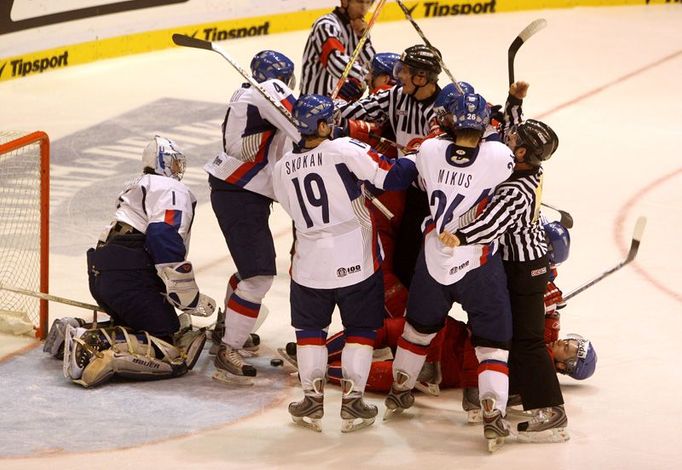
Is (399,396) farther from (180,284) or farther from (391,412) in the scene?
(180,284)

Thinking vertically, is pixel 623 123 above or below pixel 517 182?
above

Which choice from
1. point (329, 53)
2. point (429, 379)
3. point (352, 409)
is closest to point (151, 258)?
point (352, 409)

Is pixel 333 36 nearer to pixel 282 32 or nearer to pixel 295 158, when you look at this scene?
pixel 295 158

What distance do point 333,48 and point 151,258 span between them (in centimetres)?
204

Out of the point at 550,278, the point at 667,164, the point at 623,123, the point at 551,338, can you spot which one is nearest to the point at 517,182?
the point at 550,278

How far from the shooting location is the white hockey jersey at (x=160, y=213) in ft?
18.4

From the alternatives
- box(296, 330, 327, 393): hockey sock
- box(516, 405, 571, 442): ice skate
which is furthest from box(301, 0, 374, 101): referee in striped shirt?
box(516, 405, 571, 442): ice skate

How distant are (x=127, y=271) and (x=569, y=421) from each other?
75.7 inches

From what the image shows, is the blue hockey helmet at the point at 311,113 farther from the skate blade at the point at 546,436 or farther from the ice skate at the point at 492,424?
the skate blade at the point at 546,436

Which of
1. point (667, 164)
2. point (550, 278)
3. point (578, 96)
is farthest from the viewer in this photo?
point (578, 96)

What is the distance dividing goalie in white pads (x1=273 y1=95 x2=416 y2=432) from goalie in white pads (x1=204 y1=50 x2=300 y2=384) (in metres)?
0.49

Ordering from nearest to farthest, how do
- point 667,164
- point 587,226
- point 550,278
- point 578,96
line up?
point 550,278
point 587,226
point 667,164
point 578,96

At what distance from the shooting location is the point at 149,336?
18.6 ft

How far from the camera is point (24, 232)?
7145 millimetres
